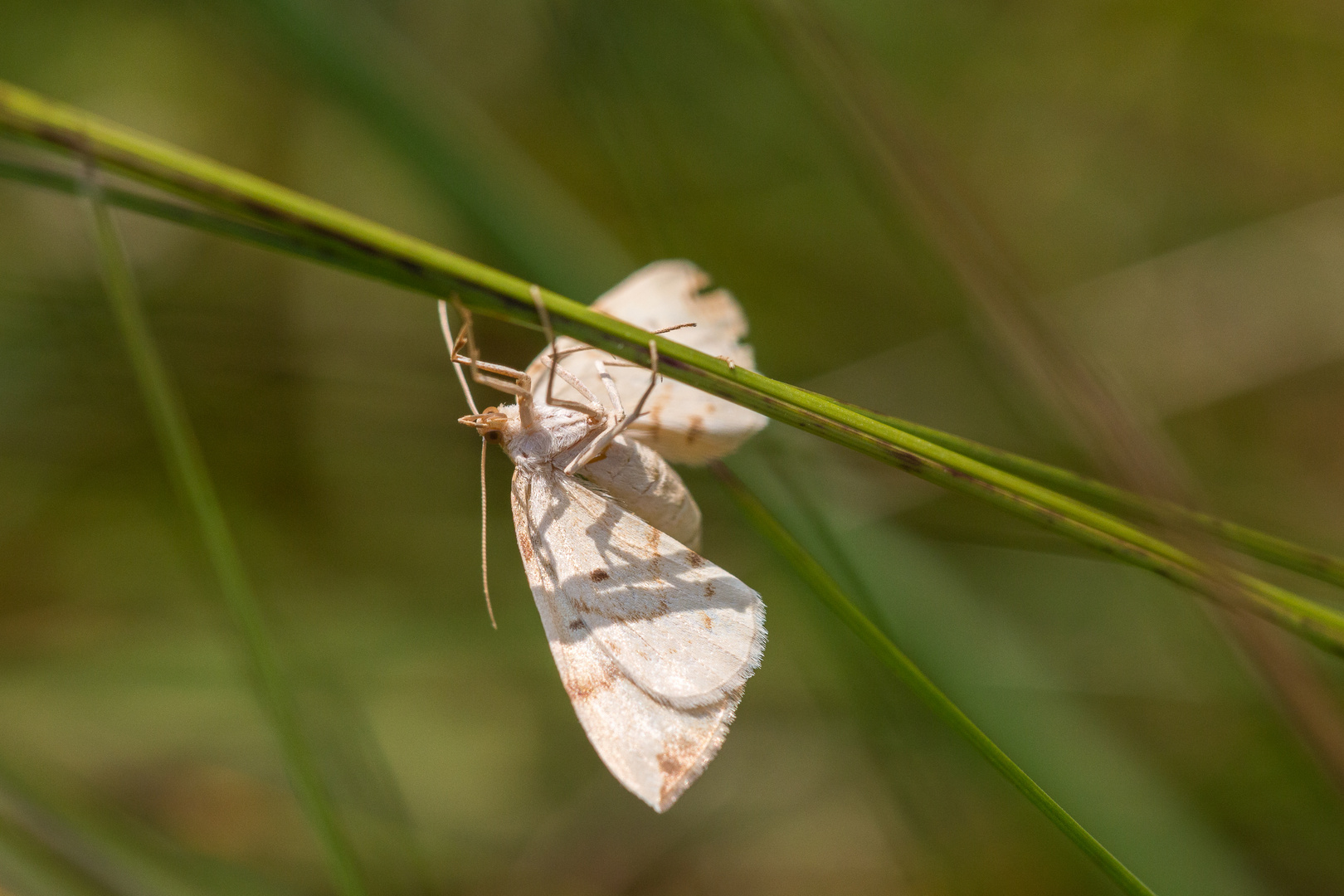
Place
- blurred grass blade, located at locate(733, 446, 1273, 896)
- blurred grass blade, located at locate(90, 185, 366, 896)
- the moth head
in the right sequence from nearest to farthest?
blurred grass blade, located at locate(90, 185, 366, 896) → the moth head → blurred grass blade, located at locate(733, 446, 1273, 896)

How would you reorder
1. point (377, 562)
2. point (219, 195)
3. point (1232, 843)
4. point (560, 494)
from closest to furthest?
point (219, 195) < point (560, 494) < point (1232, 843) < point (377, 562)

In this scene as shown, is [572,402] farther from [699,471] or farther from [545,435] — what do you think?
[699,471]

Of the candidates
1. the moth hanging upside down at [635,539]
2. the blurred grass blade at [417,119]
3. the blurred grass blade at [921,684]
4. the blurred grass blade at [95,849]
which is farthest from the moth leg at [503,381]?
the blurred grass blade at [95,849]

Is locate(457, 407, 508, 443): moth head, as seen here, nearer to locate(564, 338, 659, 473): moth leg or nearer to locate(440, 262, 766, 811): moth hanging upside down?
locate(440, 262, 766, 811): moth hanging upside down

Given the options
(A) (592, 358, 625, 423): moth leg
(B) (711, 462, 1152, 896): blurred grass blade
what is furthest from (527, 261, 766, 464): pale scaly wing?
Result: (B) (711, 462, 1152, 896): blurred grass blade

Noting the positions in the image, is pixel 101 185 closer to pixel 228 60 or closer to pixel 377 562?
pixel 377 562

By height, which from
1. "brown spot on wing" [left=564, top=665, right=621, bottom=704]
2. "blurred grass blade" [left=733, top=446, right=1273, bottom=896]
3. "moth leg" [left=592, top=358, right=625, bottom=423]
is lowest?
"blurred grass blade" [left=733, top=446, right=1273, bottom=896]

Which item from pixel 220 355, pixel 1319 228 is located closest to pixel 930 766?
pixel 1319 228
